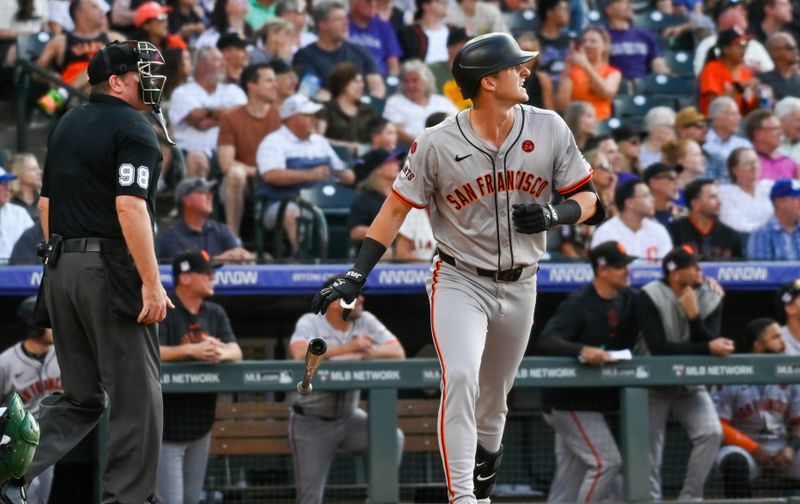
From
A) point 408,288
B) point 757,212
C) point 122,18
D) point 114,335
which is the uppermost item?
point 122,18

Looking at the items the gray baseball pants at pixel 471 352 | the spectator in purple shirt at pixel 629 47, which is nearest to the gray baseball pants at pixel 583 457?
the gray baseball pants at pixel 471 352

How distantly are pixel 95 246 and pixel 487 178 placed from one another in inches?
57.7

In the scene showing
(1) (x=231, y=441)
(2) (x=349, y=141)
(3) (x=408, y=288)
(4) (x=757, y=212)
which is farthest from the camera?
(2) (x=349, y=141)

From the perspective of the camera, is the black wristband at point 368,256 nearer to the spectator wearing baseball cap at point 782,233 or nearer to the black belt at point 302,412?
the black belt at point 302,412

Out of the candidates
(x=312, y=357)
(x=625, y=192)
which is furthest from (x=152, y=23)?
(x=312, y=357)

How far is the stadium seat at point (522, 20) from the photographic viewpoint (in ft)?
41.3

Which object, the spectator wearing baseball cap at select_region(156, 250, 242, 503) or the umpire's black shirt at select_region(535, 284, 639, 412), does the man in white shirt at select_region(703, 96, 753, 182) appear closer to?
the umpire's black shirt at select_region(535, 284, 639, 412)

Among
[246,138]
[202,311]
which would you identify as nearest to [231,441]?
[202,311]

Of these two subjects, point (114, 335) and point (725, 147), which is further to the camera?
point (725, 147)

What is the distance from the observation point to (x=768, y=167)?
1023 centimetres

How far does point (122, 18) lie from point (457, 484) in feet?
21.5

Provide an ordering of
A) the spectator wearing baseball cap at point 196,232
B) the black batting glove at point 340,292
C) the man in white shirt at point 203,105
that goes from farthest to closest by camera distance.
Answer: the man in white shirt at point 203,105 < the spectator wearing baseball cap at point 196,232 < the black batting glove at point 340,292

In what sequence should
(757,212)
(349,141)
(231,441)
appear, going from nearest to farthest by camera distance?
1. (231,441)
2. (757,212)
3. (349,141)

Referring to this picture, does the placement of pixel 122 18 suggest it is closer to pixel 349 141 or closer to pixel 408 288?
pixel 349 141
